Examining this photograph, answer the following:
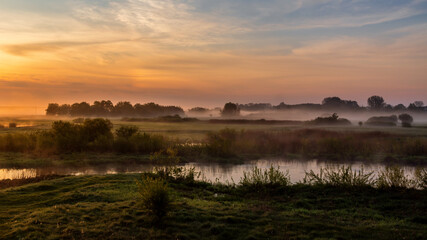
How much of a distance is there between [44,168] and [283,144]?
2180 cm

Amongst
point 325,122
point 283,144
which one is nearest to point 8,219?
point 283,144

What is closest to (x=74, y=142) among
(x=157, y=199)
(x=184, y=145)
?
(x=184, y=145)

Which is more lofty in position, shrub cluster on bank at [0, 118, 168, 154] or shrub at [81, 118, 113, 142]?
shrub at [81, 118, 113, 142]

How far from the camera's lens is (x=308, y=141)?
34.2 metres

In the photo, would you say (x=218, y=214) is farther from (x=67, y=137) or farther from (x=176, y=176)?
(x=67, y=137)

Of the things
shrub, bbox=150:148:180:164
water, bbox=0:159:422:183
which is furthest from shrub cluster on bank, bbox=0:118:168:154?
water, bbox=0:159:422:183

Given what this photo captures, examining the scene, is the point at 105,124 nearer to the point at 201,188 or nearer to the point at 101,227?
the point at 201,188

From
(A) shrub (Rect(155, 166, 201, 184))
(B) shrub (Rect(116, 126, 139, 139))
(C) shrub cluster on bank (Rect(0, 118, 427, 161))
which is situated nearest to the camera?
(A) shrub (Rect(155, 166, 201, 184))

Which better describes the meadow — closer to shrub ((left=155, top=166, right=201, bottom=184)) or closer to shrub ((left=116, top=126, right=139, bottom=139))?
shrub ((left=155, top=166, right=201, bottom=184))

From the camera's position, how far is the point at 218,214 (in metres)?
10.9

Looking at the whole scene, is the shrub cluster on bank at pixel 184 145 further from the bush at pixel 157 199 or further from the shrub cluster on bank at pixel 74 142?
the bush at pixel 157 199

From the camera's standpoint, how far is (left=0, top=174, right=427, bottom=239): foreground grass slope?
9125 millimetres

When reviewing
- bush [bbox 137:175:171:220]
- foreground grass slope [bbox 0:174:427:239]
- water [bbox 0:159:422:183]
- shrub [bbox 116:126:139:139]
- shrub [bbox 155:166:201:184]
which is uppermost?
shrub [bbox 116:126:139:139]

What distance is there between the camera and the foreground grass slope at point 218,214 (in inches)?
359
